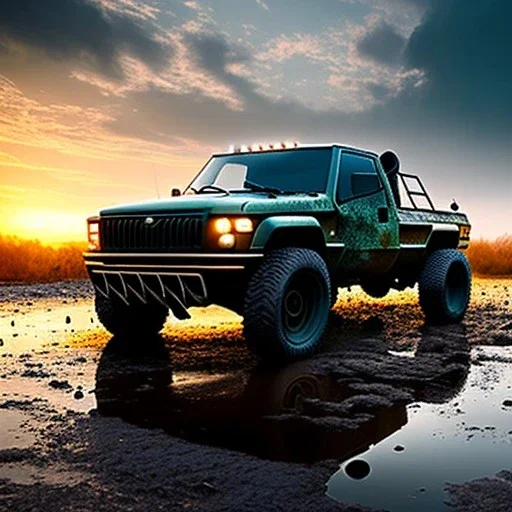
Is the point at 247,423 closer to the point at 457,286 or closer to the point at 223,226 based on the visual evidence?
the point at 223,226

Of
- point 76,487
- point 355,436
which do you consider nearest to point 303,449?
point 355,436

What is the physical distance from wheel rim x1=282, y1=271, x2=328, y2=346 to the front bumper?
0.58 meters

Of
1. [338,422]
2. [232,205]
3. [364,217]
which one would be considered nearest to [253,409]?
[338,422]

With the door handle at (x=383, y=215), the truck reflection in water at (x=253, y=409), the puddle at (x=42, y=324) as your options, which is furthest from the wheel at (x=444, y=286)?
the puddle at (x=42, y=324)

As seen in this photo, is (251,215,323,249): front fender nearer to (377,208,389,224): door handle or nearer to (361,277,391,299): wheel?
(377,208,389,224): door handle

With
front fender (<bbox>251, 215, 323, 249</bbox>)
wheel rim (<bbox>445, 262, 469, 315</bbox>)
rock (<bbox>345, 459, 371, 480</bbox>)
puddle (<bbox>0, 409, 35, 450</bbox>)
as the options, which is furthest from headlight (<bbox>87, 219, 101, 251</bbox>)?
wheel rim (<bbox>445, 262, 469, 315</bbox>)

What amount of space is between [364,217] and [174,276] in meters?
2.50

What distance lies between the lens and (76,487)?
3031 mm

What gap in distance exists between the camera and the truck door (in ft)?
24.0

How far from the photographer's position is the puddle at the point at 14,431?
3.70m

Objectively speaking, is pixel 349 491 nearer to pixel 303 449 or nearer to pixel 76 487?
pixel 303 449

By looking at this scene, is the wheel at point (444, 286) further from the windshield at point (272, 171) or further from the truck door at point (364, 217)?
the windshield at point (272, 171)

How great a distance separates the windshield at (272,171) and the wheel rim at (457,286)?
2935 mm

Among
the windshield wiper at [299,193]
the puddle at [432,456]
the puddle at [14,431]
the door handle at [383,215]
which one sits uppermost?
the windshield wiper at [299,193]
